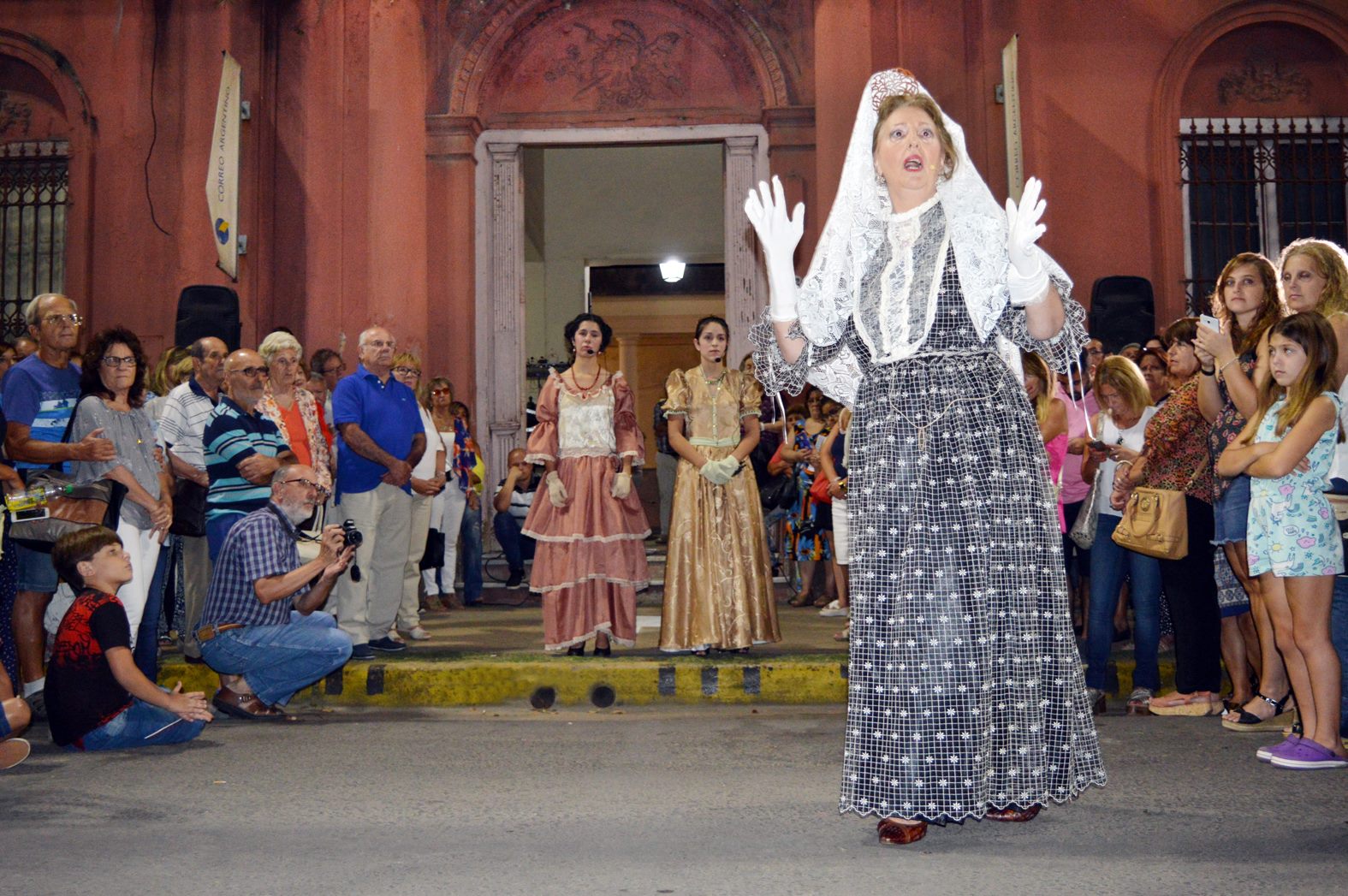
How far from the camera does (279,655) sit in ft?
20.5

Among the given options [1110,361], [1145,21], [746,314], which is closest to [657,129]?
[746,314]

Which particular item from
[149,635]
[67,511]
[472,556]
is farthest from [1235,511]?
[472,556]

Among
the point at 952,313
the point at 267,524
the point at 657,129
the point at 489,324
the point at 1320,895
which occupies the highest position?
the point at 657,129

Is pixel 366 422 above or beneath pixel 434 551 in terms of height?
above

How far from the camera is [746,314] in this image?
11.9m

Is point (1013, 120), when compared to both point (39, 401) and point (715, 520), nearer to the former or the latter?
point (715, 520)

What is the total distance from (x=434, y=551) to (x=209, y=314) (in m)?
2.72

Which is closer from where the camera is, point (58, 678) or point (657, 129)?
point (58, 678)

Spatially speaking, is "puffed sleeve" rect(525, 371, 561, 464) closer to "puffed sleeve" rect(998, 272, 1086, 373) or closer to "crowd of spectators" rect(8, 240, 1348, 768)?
"crowd of spectators" rect(8, 240, 1348, 768)

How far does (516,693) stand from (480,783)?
2.09m

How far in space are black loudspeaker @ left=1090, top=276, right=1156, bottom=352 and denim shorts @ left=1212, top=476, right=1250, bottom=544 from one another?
498 centimetres

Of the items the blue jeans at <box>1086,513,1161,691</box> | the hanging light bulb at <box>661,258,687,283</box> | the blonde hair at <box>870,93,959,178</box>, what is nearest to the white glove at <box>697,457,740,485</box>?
the blue jeans at <box>1086,513,1161,691</box>

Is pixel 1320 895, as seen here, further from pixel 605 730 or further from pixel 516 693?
pixel 516 693

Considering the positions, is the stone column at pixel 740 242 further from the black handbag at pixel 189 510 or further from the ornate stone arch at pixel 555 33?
the black handbag at pixel 189 510
